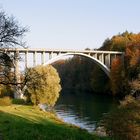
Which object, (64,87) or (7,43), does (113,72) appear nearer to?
(64,87)

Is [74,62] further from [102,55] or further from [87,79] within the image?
[102,55]

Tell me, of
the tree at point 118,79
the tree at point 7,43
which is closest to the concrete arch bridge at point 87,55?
the tree at point 118,79

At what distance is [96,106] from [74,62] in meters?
52.5

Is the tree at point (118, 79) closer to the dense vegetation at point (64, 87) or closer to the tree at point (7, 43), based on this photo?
the dense vegetation at point (64, 87)

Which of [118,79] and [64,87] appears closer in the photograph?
[118,79]

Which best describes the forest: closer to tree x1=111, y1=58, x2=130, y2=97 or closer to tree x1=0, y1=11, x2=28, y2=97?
tree x1=111, y1=58, x2=130, y2=97

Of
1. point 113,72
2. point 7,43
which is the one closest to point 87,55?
point 113,72

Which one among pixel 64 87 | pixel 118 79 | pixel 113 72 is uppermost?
pixel 113 72

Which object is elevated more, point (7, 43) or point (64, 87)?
point (7, 43)

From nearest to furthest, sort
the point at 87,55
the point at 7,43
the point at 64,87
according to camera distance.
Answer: the point at 7,43 → the point at 87,55 → the point at 64,87

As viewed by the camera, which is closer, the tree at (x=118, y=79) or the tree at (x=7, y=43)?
the tree at (x=7, y=43)

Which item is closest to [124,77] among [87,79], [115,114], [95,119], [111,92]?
[111,92]

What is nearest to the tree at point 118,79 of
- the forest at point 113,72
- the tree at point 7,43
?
the forest at point 113,72

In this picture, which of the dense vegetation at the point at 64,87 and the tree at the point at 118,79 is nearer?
the dense vegetation at the point at 64,87
